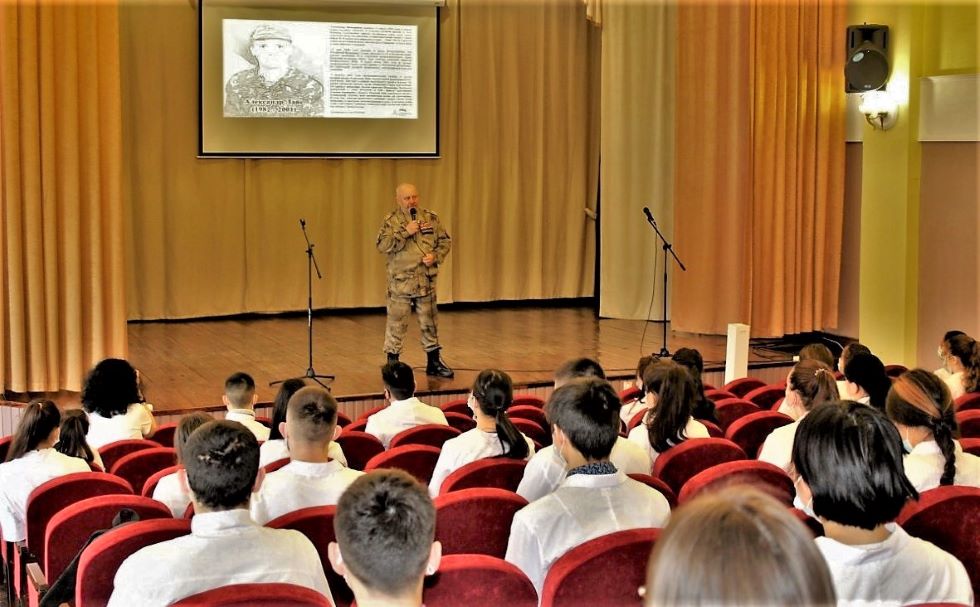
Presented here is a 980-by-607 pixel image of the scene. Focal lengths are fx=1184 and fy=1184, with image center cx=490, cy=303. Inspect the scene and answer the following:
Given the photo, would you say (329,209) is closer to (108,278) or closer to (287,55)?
(287,55)

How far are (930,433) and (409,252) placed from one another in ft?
17.7

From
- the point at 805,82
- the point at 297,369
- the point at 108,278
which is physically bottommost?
the point at 297,369

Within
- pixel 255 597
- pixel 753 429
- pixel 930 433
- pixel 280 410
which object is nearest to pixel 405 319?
pixel 280 410

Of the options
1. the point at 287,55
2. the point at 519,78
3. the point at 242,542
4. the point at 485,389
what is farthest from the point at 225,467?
the point at 519,78

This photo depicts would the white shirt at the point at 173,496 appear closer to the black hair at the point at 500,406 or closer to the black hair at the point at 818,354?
the black hair at the point at 500,406

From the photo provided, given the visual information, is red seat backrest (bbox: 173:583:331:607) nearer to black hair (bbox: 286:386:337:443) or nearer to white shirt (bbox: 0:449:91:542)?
black hair (bbox: 286:386:337:443)

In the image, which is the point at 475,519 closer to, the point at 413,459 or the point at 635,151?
the point at 413,459

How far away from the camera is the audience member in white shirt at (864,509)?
207cm

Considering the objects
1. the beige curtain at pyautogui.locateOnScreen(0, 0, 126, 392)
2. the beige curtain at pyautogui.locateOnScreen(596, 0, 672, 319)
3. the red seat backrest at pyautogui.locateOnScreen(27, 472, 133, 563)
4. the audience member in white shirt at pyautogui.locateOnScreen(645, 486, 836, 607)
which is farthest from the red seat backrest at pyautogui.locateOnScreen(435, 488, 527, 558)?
the beige curtain at pyautogui.locateOnScreen(596, 0, 672, 319)

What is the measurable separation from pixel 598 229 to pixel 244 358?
5048 mm

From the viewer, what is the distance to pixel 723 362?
29.3 ft

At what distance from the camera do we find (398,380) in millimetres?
5062

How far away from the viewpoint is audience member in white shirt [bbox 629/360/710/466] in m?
4.08

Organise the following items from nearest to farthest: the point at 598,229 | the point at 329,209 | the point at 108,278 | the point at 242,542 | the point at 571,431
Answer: the point at 242,542
the point at 571,431
the point at 108,278
the point at 329,209
the point at 598,229
